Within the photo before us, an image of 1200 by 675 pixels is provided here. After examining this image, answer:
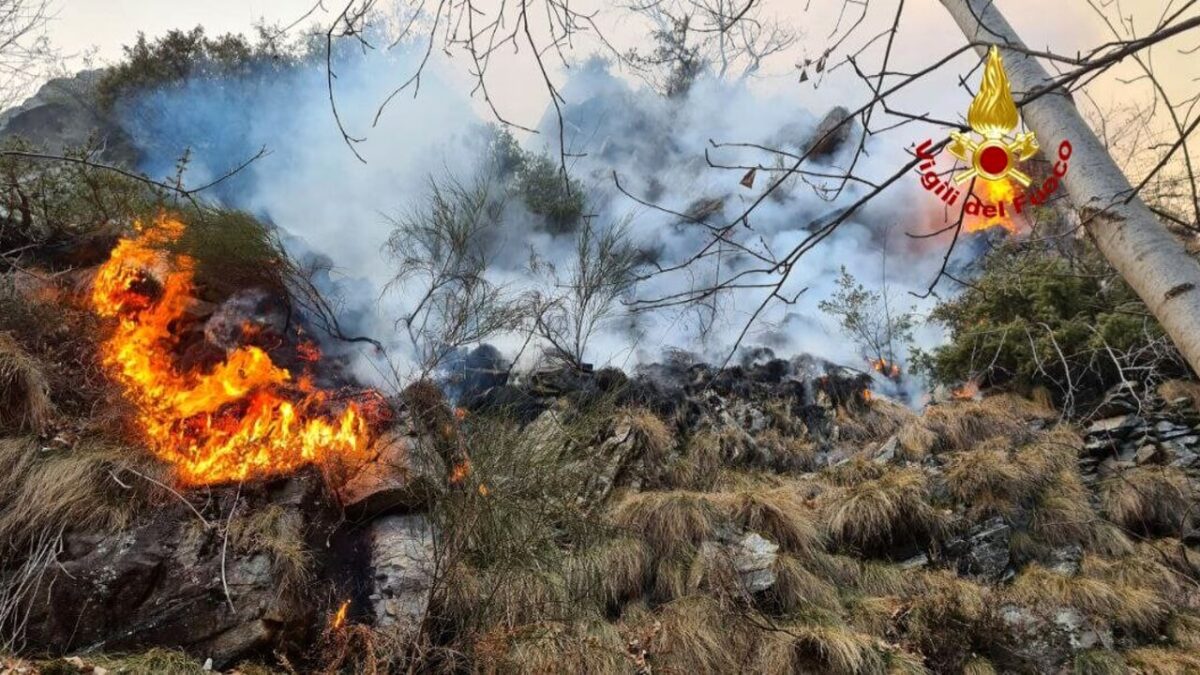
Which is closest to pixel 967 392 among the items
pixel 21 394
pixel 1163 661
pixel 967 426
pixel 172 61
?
pixel 967 426

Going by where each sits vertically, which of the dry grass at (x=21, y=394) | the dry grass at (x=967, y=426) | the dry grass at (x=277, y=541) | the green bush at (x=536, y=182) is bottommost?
the dry grass at (x=277, y=541)

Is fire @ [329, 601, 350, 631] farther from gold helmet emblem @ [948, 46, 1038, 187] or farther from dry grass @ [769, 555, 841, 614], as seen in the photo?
gold helmet emblem @ [948, 46, 1038, 187]

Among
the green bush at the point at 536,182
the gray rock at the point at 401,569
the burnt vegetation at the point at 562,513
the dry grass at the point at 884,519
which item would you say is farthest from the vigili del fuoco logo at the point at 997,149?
the green bush at the point at 536,182

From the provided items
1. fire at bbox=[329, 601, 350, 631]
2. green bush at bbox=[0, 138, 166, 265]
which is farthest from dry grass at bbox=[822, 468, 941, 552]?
green bush at bbox=[0, 138, 166, 265]

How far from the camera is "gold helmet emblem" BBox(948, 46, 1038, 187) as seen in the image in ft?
3.07

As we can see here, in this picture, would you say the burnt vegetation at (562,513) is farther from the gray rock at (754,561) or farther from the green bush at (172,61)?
the green bush at (172,61)

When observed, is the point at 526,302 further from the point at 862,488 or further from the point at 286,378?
the point at 862,488

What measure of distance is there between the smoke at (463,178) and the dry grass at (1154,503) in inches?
198

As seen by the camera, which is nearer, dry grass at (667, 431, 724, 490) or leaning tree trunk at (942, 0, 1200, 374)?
leaning tree trunk at (942, 0, 1200, 374)

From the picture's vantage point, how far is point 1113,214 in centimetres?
89

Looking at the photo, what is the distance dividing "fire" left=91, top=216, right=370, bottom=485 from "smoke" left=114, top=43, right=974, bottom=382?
255 centimetres

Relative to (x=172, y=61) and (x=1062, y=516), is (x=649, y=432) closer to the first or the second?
(x=1062, y=516)

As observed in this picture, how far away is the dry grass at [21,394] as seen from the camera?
12.4 feet

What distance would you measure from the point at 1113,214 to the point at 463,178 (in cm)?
1061
